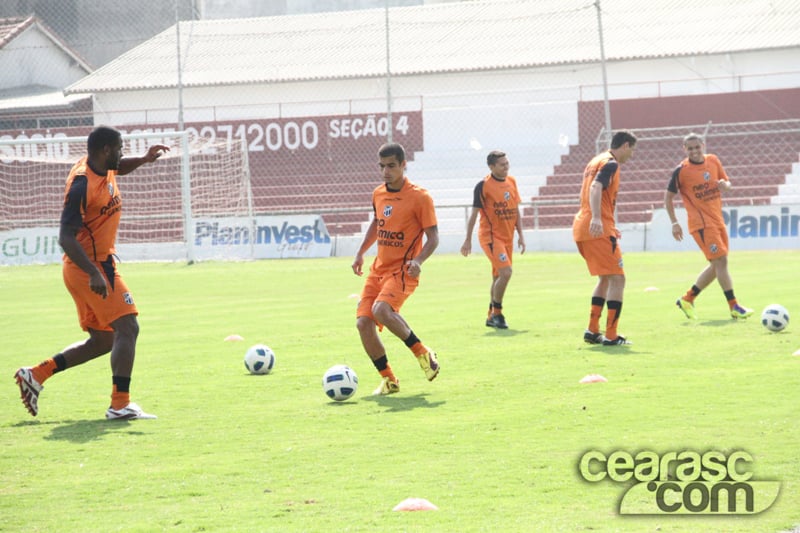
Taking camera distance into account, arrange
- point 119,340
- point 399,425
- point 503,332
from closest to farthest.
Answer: point 399,425 → point 119,340 → point 503,332

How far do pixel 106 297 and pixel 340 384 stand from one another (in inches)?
72.9

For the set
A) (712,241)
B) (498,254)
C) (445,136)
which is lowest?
(498,254)

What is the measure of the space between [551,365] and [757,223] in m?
18.7

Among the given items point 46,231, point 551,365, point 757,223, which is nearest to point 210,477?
point 551,365

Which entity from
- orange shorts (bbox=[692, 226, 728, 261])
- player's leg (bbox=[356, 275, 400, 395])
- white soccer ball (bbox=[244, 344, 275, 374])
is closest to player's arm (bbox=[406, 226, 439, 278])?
player's leg (bbox=[356, 275, 400, 395])

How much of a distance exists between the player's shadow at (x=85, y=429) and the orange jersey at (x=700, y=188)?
26.9 ft

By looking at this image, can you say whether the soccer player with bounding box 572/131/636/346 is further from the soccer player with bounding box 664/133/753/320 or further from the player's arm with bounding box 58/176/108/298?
the player's arm with bounding box 58/176/108/298

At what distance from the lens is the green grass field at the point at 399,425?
19.3 ft

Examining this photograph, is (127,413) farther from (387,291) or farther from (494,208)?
(494,208)

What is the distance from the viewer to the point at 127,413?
28.4 feet

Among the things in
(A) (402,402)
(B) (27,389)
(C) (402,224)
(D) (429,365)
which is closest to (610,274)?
(C) (402,224)

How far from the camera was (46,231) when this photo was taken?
31.7 meters

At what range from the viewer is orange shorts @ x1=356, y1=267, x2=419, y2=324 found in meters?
9.72

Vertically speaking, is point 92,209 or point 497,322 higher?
point 92,209
